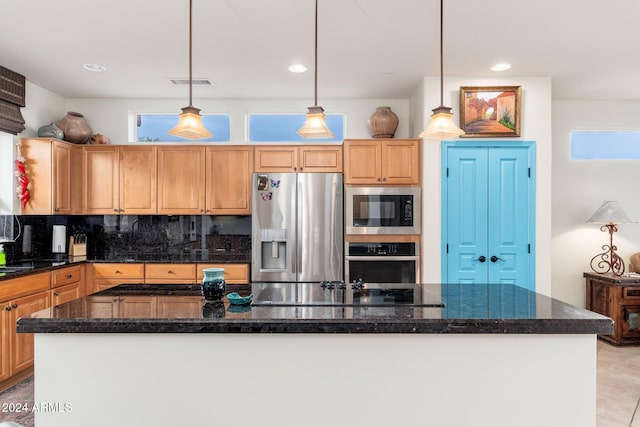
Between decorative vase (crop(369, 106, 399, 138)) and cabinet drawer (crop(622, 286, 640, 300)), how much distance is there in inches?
115

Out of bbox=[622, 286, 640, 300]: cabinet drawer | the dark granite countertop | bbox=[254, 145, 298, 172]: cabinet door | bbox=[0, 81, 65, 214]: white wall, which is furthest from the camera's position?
bbox=[254, 145, 298, 172]: cabinet door

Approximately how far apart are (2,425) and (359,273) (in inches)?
134

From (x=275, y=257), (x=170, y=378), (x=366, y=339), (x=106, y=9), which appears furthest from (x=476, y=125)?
(x=170, y=378)

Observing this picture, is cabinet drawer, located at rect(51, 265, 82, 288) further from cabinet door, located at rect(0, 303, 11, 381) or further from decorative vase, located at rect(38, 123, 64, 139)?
decorative vase, located at rect(38, 123, 64, 139)

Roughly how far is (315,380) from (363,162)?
9.08ft

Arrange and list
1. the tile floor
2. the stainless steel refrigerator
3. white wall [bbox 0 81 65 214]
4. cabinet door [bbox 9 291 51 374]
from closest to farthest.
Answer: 1. the tile floor
2. cabinet door [bbox 9 291 51 374]
3. white wall [bbox 0 81 65 214]
4. the stainless steel refrigerator

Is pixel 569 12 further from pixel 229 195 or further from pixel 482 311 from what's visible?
pixel 229 195

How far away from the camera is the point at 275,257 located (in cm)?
427

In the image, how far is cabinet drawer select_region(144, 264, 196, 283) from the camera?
4.27m

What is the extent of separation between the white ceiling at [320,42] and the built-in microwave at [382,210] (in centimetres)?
112

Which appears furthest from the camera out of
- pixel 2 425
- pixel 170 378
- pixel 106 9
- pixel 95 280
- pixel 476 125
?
pixel 95 280

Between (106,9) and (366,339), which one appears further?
(106,9)

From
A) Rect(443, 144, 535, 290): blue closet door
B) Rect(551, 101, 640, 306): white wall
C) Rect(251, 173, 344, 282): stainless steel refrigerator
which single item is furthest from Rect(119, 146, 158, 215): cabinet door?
Rect(551, 101, 640, 306): white wall

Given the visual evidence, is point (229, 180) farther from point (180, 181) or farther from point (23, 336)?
point (23, 336)
